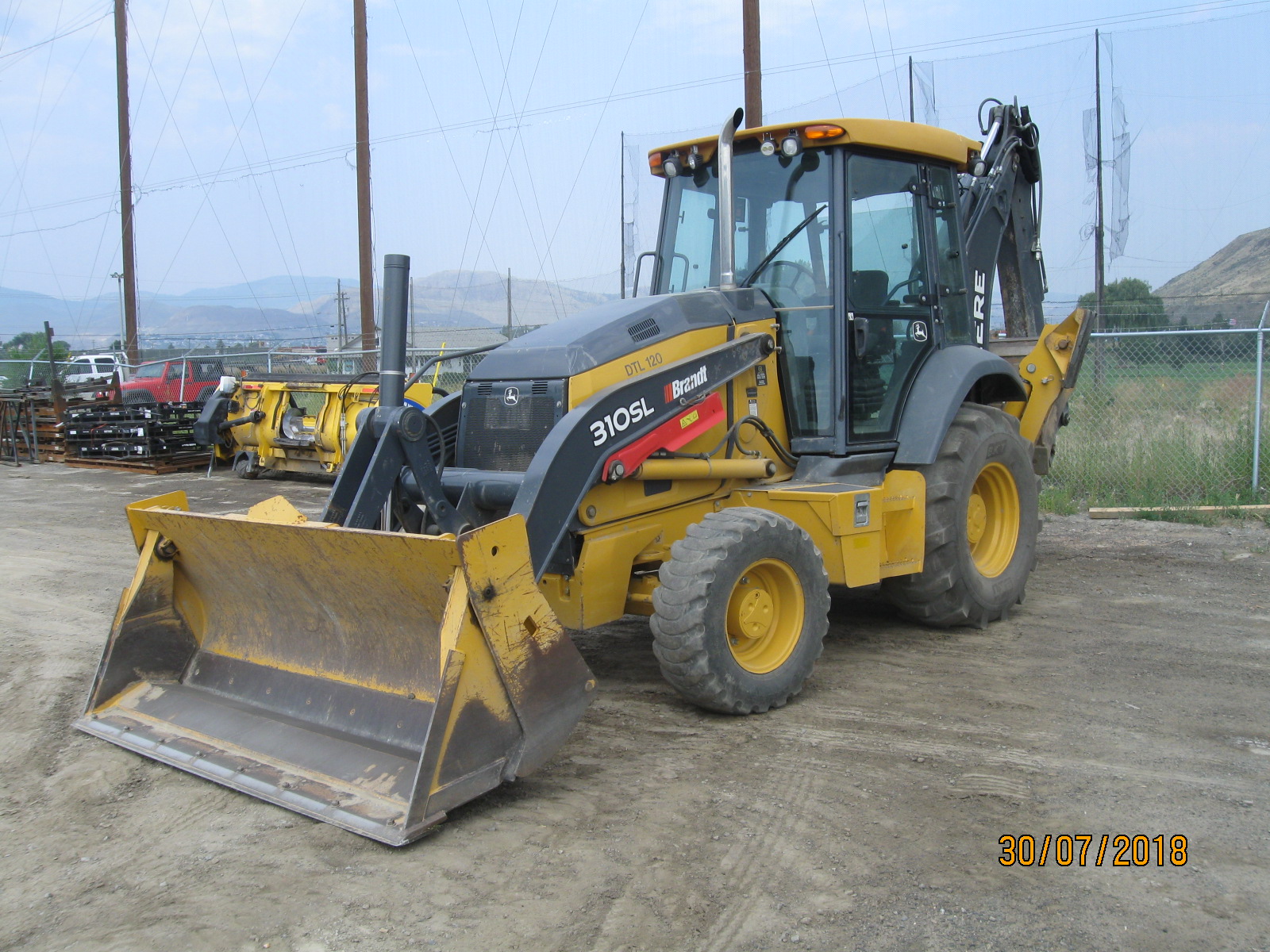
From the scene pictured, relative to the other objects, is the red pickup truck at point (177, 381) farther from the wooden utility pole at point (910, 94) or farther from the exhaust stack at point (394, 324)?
the exhaust stack at point (394, 324)

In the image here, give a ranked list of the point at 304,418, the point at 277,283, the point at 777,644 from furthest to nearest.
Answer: the point at 277,283, the point at 304,418, the point at 777,644

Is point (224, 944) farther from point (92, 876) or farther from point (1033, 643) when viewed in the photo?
point (1033, 643)

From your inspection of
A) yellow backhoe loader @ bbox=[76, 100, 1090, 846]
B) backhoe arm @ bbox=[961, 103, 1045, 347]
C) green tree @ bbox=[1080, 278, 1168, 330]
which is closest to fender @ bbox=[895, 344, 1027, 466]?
yellow backhoe loader @ bbox=[76, 100, 1090, 846]

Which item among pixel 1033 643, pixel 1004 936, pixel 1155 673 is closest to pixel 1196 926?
pixel 1004 936

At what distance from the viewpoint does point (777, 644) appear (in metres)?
4.99

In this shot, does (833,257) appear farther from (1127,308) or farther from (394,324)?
(1127,308)

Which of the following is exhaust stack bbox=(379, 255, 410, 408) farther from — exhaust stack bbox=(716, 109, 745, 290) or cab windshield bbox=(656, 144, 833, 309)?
cab windshield bbox=(656, 144, 833, 309)

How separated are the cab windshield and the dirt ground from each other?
2.11m

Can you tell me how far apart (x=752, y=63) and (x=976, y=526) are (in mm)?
7683

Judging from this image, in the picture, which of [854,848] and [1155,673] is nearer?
[854,848]

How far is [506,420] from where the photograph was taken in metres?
5.18

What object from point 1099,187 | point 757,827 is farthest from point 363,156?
point 757,827

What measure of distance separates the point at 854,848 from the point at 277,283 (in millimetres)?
36644
